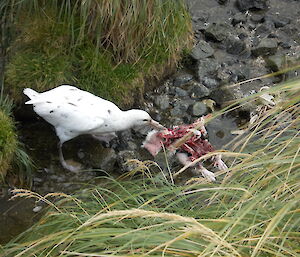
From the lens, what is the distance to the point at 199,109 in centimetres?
436

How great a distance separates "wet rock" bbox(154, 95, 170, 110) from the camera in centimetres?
440

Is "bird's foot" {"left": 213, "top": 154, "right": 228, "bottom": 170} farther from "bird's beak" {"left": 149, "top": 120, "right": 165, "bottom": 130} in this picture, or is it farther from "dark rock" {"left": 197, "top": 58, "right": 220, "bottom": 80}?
"dark rock" {"left": 197, "top": 58, "right": 220, "bottom": 80}

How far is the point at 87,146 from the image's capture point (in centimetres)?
404

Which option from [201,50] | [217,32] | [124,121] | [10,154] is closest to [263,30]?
[217,32]

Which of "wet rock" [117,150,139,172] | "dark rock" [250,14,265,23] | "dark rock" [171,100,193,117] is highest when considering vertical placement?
"dark rock" [250,14,265,23]

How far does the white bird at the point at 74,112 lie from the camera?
3.58m

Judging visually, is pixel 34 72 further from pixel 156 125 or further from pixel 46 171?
pixel 156 125

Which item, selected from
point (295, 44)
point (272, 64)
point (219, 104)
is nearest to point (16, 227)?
point (219, 104)

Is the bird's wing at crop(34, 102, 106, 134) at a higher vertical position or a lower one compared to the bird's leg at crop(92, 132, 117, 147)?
higher

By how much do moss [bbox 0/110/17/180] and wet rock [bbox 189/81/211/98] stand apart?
1.57 meters

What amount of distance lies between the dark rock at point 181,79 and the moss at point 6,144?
1538 millimetres

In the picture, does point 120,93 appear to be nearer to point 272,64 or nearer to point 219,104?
point 219,104

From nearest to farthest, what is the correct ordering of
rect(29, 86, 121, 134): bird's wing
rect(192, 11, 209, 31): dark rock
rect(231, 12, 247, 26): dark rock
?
rect(29, 86, 121, 134): bird's wing < rect(192, 11, 209, 31): dark rock < rect(231, 12, 247, 26): dark rock

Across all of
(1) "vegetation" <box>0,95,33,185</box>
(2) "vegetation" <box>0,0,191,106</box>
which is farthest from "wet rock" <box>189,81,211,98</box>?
(1) "vegetation" <box>0,95,33,185</box>
